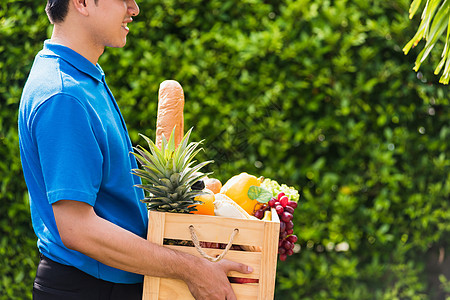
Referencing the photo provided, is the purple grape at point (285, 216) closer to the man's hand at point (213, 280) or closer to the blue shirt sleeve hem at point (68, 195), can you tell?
the man's hand at point (213, 280)

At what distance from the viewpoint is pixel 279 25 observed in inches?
141

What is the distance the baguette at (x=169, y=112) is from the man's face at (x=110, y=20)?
0.30 m

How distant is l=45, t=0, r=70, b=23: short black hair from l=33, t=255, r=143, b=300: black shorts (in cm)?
81

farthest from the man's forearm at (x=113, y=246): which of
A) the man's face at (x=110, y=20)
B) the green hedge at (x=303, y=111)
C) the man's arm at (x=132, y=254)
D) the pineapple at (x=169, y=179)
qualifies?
the green hedge at (x=303, y=111)

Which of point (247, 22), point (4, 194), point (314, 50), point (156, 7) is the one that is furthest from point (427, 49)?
point (4, 194)

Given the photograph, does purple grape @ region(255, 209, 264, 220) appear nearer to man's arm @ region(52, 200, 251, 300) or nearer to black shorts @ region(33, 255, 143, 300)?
man's arm @ region(52, 200, 251, 300)

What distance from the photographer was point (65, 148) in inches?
58.3

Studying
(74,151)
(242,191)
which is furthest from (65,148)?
(242,191)

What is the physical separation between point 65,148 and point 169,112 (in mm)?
566

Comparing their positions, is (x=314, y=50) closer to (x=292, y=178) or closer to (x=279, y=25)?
(x=279, y=25)

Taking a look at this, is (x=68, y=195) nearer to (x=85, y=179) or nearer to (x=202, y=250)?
(x=85, y=179)

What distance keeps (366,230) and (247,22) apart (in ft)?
5.54

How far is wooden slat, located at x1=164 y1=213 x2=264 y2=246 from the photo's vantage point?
1.63 meters

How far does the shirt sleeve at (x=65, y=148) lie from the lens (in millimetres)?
1479
